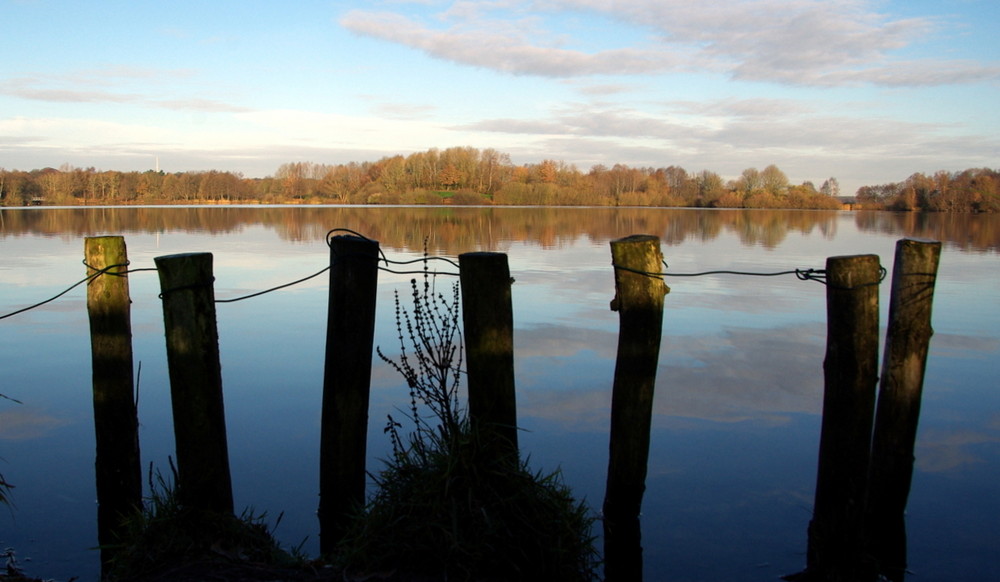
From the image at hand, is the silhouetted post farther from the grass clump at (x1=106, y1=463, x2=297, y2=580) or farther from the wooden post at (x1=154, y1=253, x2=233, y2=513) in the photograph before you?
the wooden post at (x1=154, y1=253, x2=233, y2=513)

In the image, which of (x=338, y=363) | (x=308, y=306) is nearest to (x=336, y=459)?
(x=338, y=363)

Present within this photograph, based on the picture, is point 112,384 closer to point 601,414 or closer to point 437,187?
point 601,414

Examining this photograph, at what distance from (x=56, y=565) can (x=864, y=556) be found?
5201 millimetres

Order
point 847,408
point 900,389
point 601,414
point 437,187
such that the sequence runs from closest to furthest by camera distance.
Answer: point 847,408 → point 900,389 → point 601,414 → point 437,187

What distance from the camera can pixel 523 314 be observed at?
12.5 metres

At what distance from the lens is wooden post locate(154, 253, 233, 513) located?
4.46 metres

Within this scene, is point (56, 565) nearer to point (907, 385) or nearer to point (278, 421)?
point (278, 421)

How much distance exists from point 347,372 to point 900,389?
3454 millimetres

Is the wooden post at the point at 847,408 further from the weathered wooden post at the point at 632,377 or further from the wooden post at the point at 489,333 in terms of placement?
the wooden post at the point at 489,333

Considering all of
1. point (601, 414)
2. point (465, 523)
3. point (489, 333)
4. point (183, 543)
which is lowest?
point (601, 414)

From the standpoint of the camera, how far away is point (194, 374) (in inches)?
178

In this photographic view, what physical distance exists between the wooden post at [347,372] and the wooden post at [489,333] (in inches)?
24.9

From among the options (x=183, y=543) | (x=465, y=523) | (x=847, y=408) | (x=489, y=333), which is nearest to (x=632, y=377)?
(x=489, y=333)

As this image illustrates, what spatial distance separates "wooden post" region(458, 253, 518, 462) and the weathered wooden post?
0.77 meters
